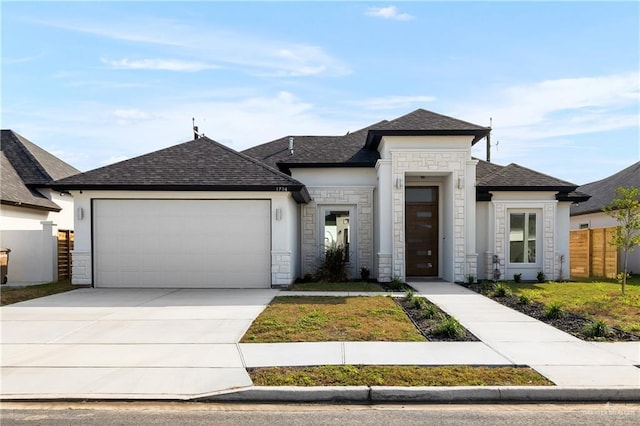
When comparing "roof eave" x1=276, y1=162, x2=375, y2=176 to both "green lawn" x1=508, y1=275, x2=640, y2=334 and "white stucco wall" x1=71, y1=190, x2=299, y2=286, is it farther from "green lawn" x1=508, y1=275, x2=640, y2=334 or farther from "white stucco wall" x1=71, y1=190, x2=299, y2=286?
"green lawn" x1=508, y1=275, x2=640, y2=334

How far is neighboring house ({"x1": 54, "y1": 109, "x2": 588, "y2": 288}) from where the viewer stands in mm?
14070

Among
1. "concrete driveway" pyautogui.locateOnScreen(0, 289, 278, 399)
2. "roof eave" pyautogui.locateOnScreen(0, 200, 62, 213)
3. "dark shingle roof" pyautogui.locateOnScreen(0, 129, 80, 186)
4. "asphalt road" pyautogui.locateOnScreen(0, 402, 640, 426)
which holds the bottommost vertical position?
"asphalt road" pyautogui.locateOnScreen(0, 402, 640, 426)

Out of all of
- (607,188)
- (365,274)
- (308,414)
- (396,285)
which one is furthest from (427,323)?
(607,188)

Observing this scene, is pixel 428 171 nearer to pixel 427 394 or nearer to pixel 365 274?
pixel 365 274

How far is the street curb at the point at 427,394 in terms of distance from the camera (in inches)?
212

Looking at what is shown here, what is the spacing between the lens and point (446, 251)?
16.3 m

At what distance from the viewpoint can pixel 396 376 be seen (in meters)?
5.84

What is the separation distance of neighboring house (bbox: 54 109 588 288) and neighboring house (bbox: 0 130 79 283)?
2.62 m

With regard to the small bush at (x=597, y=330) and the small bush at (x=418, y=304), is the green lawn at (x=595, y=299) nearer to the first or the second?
the small bush at (x=597, y=330)

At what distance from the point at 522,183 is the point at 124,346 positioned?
13.6 m

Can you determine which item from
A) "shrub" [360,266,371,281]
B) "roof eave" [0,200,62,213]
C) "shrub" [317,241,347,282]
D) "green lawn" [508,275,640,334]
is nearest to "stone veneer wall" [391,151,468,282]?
"shrub" [360,266,371,281]

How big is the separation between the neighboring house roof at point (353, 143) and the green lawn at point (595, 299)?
16.5 ft

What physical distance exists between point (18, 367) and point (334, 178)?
11950 millimetres

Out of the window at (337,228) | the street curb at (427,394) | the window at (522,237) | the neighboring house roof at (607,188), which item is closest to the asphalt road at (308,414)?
the street curb at (427,394)
